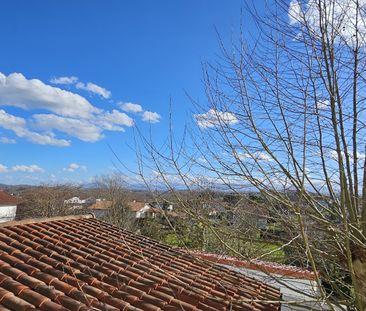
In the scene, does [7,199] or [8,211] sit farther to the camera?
[7,199]

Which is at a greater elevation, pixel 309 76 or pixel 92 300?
pixel 309 76

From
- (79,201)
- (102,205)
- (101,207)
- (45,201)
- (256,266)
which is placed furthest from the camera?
(79,201)

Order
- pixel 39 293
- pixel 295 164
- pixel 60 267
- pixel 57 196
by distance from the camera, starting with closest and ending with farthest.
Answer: pixel 295 164, pixel 39 293, pixel 60 267, pixel 57 196

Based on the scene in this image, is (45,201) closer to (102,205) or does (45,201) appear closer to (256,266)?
(102,205)

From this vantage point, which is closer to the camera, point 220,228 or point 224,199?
point 220,228

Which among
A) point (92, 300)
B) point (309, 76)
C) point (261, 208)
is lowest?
point (92, 300)

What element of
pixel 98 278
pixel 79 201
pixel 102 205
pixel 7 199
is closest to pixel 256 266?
pixel 98 278

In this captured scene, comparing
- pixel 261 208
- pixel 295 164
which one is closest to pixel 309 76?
pixel 295 164

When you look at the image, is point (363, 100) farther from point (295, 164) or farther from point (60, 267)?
point (60, 267)

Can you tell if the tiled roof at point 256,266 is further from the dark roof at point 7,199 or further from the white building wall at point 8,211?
the dark roof at point 7,199

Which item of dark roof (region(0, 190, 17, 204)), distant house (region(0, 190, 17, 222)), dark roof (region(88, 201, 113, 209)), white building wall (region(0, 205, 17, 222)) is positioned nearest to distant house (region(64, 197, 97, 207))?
dark roof (region(88, 201, 113, 209))

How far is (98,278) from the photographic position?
5281 millimetres

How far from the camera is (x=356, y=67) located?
4000 mm

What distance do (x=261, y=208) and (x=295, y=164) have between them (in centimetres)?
75
